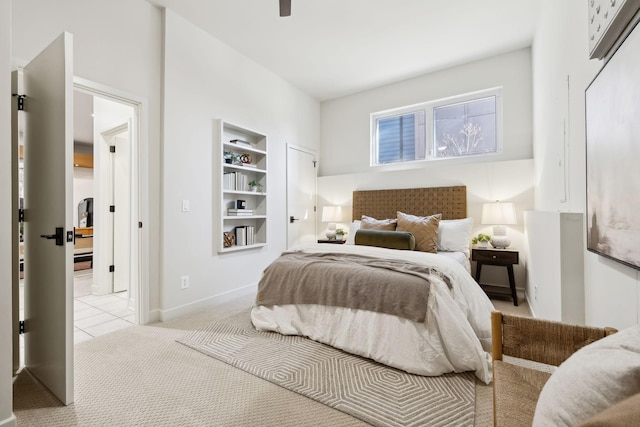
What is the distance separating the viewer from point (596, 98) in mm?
1244

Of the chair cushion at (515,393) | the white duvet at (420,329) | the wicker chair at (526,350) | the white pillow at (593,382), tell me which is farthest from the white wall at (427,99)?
the white pillow at (593,382)

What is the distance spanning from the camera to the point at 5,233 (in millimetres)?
1470

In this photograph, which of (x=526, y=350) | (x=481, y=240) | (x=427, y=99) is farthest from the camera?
(x=427, y=99)

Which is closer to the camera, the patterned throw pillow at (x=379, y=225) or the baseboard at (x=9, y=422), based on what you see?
the baseboard at (x=9, y=422)

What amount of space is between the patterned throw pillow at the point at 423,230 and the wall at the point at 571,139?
1074 millimetres

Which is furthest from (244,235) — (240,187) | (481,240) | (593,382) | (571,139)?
(593,382)

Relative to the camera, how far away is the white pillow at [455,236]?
3525mm

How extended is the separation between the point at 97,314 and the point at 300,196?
2.98 meters

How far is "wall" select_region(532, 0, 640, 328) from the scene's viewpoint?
3.80 ft

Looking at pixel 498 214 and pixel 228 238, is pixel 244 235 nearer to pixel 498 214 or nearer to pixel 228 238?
pixel 228 238

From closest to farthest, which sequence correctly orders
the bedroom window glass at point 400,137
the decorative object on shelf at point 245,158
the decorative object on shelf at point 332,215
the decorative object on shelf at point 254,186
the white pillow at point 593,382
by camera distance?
the white pillow at point 593,382
the decorative object on shelf at point 245,158
the decorative object on shelf at point 254,186
the bedroom window glass at point 400,137
the decorative object on shelf at point 332,215

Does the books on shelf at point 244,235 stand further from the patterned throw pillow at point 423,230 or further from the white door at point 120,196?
the patterned throw pillow at point 423,230

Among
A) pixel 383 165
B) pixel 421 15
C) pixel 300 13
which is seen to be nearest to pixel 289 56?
pixel 300 13

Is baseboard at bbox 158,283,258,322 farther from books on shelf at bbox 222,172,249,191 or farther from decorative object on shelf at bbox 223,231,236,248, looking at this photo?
books on shelf at bbox 222,172,249,191
